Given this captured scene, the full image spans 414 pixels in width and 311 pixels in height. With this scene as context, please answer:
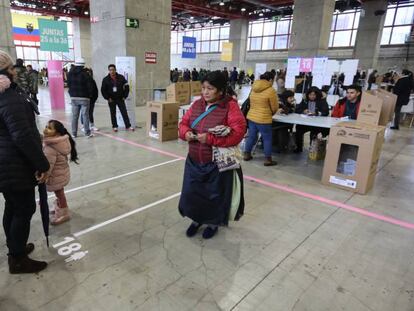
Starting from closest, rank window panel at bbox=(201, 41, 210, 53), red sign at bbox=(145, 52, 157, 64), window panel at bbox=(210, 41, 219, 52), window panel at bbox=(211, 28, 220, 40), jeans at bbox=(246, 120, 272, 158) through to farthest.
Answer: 1. jeans at bbox=(246, 120, 272, 158)
2. red sign at bbox=(145, 52, 157, 64)
3. window panel at bbox=(211, 28, 220, 40)
4. window panel at bbox=(210, 41, 219, 52)
5. window panel at bbox=(201, 41, 210, 53)

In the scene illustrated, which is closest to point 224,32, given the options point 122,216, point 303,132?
point 303,132

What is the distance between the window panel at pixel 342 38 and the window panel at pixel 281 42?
4.02 metres

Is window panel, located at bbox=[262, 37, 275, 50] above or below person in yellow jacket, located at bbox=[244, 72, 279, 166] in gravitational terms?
above

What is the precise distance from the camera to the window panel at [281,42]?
82.9 feet

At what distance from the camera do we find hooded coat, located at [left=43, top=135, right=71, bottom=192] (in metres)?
2.45

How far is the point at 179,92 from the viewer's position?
8414 millimetres

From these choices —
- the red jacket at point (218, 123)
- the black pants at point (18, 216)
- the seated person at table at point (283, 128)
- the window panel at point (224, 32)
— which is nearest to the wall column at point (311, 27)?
the seated person at table at point (283, 128)

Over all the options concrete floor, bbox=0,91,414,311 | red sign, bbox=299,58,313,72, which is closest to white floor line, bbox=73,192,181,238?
concrete floor, bbox=0,91,414,311

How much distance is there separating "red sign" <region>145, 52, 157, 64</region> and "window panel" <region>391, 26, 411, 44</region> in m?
18.0

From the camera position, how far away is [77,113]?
562cm

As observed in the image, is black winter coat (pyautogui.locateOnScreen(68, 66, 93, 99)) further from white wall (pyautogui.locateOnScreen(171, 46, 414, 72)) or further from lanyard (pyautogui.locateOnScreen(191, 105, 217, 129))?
white wall (pyautogui.locateOnScreen(171, 46, 414, 72))

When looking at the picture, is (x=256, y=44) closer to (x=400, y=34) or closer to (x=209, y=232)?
(x=400, y=34)

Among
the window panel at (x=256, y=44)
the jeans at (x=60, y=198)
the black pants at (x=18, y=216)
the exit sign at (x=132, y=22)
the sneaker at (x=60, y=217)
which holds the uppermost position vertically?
the window panel at (x=256, y=44)

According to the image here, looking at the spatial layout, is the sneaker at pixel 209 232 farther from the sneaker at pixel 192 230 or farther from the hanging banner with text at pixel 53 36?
the hanging banner with text at pixel 53 36
